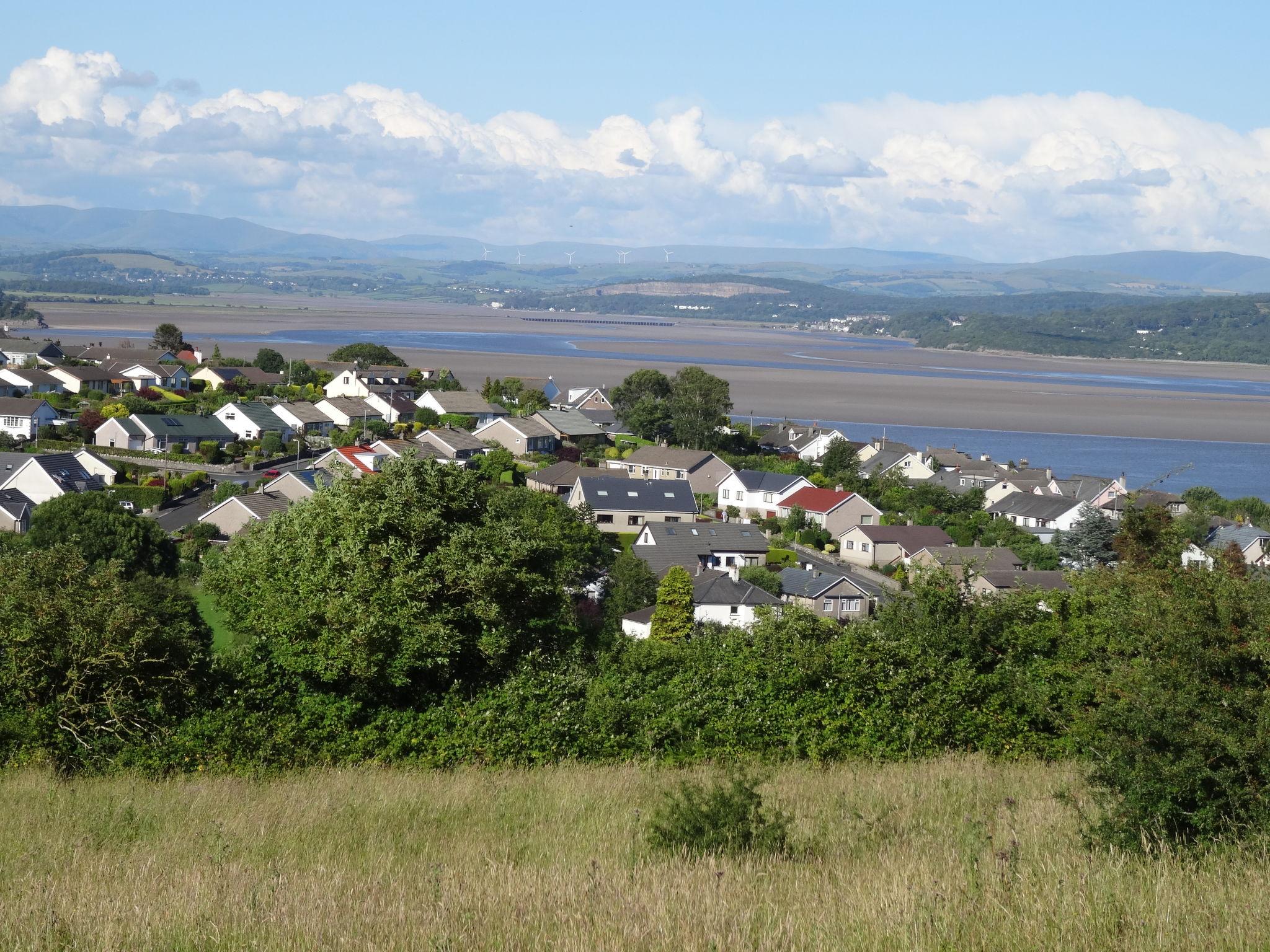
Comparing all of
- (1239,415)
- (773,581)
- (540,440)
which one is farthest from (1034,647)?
(1239,415)

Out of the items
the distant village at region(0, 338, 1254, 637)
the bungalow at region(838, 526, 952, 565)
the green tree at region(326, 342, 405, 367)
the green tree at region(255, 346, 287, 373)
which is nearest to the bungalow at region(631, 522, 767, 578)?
the distant village at region(0, 338, 1254, 637)

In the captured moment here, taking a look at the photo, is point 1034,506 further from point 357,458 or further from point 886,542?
point 357,458

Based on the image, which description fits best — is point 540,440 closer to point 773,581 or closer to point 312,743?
point 773,581

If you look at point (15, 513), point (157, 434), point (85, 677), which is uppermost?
point (85, 677)

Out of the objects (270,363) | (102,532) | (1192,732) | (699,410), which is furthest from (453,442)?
(1192,732)

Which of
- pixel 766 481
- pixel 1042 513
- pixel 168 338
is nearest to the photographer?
pixel 1042 513

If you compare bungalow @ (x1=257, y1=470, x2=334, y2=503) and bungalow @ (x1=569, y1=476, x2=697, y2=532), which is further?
bungalow @ (x1=569, y1=476, x2=697, y2=532)

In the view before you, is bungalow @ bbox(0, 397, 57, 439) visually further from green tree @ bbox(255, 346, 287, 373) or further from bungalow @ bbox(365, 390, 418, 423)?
green tree @ bbox(255, 346, 287, 373)
